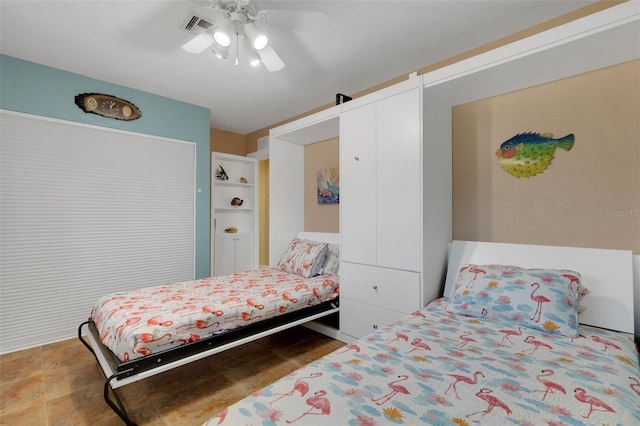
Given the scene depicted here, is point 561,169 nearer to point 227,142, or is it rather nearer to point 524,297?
point 524,297

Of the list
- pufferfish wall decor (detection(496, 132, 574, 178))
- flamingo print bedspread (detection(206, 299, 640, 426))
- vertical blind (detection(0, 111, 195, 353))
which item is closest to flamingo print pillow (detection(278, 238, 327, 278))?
vertical blind (detection(0, 111, 195, 353))

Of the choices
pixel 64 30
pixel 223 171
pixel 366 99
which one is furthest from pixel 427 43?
pixel 223 171

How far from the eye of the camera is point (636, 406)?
3.23ft

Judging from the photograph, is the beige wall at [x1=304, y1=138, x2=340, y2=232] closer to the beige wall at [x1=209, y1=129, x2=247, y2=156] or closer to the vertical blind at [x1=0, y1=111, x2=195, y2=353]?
the vertical blind at [x1=0, y1=111, x2=195, y2=353]

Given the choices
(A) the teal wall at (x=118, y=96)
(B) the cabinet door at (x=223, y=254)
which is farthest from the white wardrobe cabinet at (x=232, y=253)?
(A) the teal wall at (x=118, y=96)

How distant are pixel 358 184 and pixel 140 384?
225 centimetres

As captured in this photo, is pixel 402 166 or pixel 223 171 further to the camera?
pixel 223 171

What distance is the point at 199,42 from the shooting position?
1.99 m

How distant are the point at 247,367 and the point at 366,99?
244 cm

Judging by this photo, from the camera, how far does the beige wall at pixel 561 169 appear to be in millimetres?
1840

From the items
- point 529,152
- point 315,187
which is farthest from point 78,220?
point 529,152

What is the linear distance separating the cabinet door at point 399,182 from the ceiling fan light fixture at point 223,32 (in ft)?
4.12

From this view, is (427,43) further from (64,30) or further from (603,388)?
(64,30)

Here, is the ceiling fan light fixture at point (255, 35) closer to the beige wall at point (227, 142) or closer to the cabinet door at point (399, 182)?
the cabinet door at point (399, 182)
